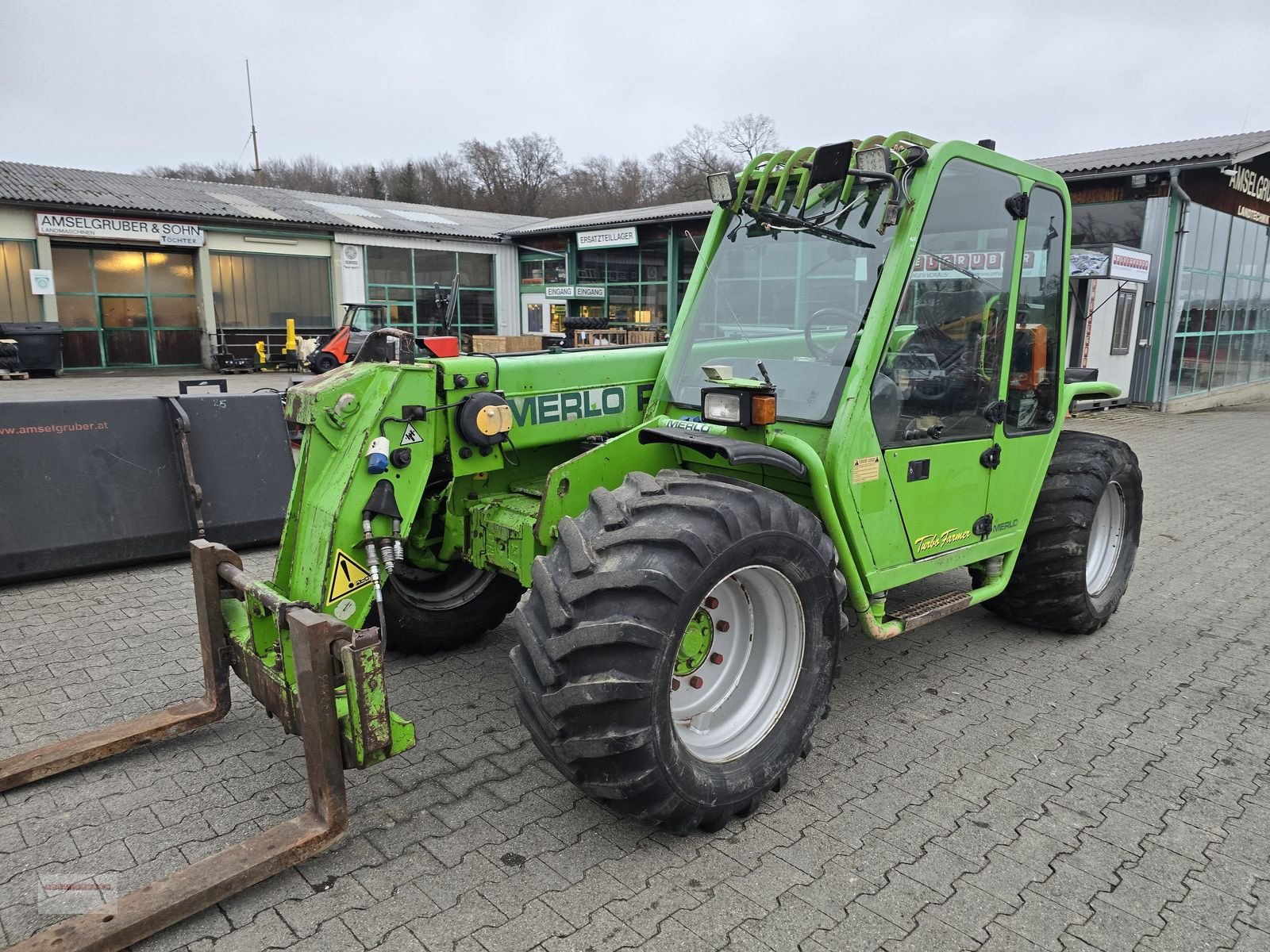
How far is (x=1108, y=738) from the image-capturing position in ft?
12.5

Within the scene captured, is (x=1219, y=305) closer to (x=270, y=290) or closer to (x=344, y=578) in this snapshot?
(x=344, y=578)

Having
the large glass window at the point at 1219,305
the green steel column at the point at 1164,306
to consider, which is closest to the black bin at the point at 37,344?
the green steel column at the point at 1164,306

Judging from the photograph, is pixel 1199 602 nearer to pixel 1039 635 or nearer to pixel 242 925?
pixel 1039 635

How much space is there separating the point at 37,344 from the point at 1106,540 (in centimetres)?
2242

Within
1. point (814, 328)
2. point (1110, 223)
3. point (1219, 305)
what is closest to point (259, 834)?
point (814, 328)

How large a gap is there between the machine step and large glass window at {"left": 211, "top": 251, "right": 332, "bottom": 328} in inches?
918

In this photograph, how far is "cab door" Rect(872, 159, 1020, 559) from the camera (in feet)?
11.8

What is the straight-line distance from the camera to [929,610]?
154 inches

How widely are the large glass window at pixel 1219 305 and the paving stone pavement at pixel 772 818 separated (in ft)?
Result: 47.5

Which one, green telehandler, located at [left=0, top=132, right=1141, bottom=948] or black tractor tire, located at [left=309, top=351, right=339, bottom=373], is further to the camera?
black tractor tire, located at [left=309, top=351, right=339, bottom=373]

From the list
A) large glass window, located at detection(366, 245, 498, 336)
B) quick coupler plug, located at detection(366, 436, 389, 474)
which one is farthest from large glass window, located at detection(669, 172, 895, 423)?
large glass window, located at detection(366, 245, 498, 336)

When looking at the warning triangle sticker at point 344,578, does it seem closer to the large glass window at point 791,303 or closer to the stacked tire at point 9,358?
the large glass window at point 791,303

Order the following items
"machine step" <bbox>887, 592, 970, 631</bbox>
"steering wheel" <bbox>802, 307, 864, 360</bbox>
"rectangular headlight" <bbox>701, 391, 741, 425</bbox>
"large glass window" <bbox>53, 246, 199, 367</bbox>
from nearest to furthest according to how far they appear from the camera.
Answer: "rectangular headlight" <bbox>701, 391, 741, 425</bbox> < "steering wheel" <bbox>802, 307, 864, 360</bbox> < "machine step" <bbox>887, 592, 970, 631</bbox> < "large glass window" <bbox>53, 246, 199, 367</bbox>

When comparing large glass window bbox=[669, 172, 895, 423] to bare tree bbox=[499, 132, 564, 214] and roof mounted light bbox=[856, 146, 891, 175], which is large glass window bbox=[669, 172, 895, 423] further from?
bare tree bbox=[499, 132, 564, 214]
